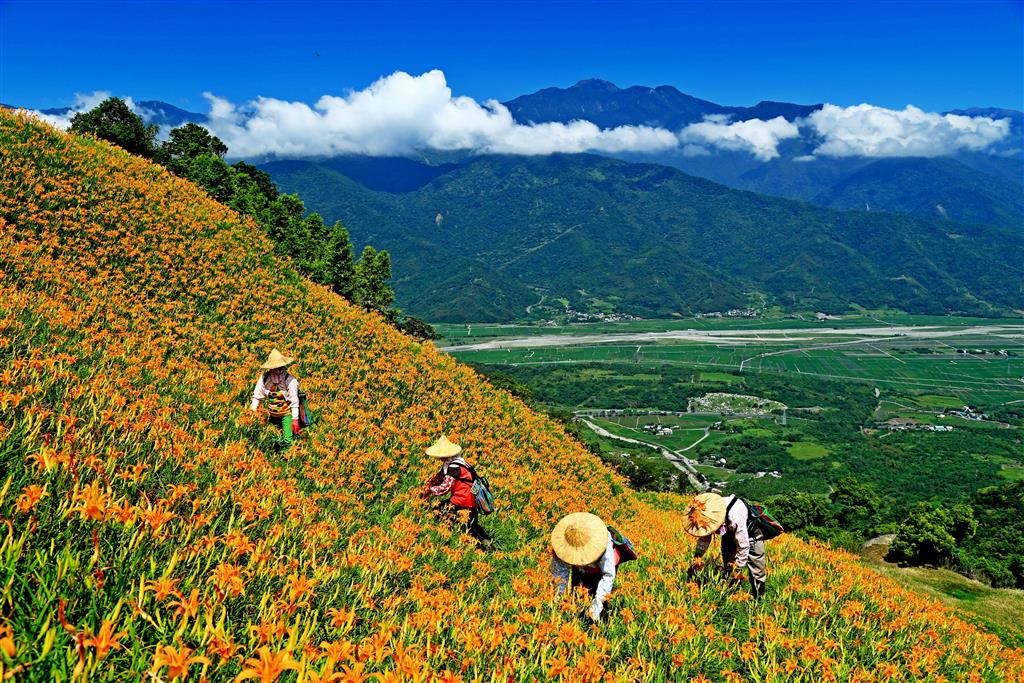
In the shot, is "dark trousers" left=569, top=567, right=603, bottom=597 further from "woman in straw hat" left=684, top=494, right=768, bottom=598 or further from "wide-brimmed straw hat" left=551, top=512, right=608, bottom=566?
"woman in straw hat" left=684, top=494, right=768, bottom=598

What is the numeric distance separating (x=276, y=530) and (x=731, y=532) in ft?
16.3

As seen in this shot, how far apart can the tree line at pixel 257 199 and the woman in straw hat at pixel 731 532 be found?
2206 cm

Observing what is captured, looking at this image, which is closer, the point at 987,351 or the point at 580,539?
the point at 580,539

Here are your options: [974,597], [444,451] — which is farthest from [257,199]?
[974,597]

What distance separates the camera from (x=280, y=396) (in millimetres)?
8047

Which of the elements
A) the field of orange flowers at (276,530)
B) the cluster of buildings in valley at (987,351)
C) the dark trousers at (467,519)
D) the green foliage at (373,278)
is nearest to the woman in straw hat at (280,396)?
the field of orange flowers at (276,530)

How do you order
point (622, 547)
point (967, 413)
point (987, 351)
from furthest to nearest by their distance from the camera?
point (987, 351) < point (967, 413) < point (622, 547)

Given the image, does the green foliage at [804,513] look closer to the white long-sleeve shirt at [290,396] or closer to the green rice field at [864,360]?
the white long-sleeve shirt at [290,396]

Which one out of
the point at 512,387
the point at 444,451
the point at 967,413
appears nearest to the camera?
the point at 444,451

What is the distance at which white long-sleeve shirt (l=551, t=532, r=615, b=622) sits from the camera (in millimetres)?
4648

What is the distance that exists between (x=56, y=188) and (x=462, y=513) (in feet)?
46.9

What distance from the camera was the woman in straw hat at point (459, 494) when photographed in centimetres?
692

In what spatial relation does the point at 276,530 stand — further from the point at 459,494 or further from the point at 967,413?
the point at 967,413

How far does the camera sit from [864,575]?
7.52 meters
